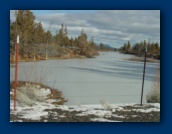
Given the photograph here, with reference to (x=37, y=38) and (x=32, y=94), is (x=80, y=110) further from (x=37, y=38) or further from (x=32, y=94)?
(x=37, y=38)

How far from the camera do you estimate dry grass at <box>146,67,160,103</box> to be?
5.18 metres

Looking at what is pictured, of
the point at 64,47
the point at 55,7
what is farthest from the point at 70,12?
the point at 64,47

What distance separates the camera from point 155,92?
521 centimetres

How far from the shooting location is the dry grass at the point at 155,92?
17.0ft

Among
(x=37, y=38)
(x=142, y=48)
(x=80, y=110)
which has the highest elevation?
(x=37, y=38)

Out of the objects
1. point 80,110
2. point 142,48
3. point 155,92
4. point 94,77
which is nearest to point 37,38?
point 94,77

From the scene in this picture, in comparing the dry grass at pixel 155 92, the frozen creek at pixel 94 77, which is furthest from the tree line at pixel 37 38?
the dry grass at pixel 155 92

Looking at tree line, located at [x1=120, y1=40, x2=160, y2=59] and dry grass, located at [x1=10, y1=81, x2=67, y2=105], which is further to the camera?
dry grass, located at [x1=10, y1=81, x2=67, y2=105]

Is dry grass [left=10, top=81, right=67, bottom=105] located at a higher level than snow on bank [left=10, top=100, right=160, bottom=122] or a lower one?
higher

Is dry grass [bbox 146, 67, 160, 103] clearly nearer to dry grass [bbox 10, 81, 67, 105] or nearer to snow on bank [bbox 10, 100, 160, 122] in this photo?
snow on bank [bbox 10, 100, 160, 122]

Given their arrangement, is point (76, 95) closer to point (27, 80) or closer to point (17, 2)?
point (27, 80)

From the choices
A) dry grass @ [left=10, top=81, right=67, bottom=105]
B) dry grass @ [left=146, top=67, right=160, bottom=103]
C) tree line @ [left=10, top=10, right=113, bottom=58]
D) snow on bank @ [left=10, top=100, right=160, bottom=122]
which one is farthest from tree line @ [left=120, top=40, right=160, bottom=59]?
dry grass @ [left=10, top=81, right=67, bottom=105]

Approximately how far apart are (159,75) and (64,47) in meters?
1.39

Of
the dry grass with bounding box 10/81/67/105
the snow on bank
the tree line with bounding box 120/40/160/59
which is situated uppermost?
the tree line with bounding box 120/40/160/59
